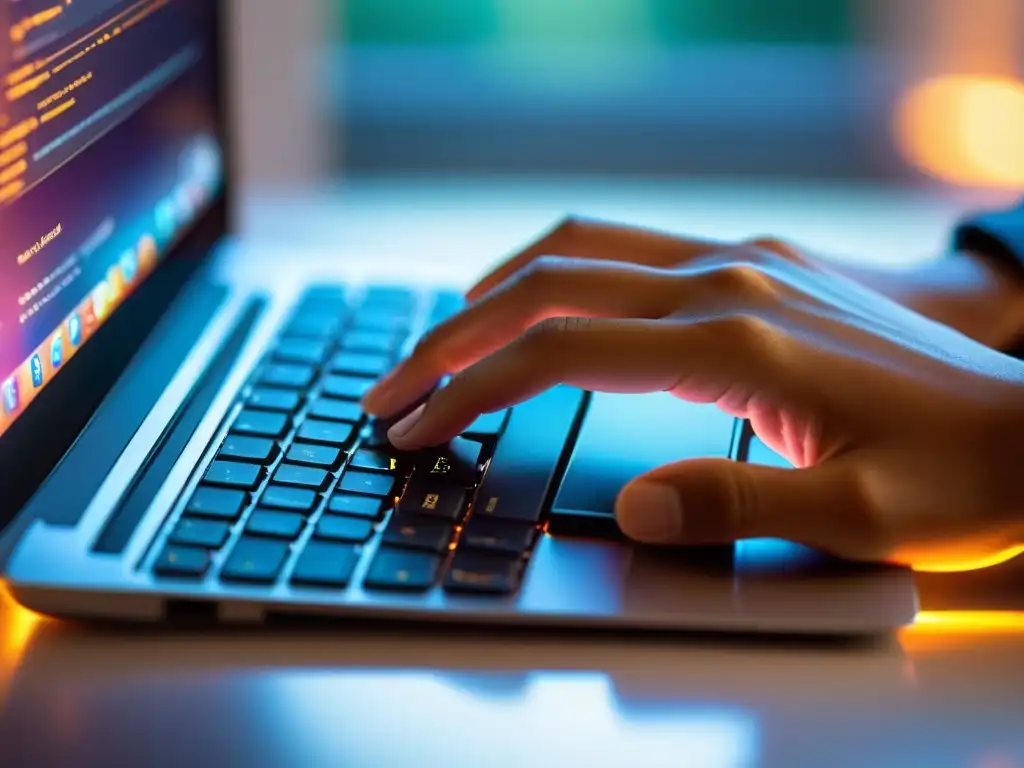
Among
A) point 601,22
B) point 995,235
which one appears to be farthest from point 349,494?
point 601,22

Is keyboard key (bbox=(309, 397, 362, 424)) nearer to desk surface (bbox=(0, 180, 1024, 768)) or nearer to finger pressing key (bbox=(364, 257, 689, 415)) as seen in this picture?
Answer: finger pressing key (bbox=(364, 257, 689, 415))

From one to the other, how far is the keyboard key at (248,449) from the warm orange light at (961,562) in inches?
12.6

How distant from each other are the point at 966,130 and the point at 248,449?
1275 millimetres

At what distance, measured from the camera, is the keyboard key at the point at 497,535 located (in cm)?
54

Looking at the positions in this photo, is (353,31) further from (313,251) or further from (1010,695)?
(1010,695)

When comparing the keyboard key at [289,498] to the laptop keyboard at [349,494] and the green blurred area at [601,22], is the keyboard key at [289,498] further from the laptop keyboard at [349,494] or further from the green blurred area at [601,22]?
the green blurred area at [601,22]

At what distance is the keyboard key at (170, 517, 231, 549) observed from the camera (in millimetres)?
530

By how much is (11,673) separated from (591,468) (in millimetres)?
288

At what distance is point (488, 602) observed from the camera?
512 mm

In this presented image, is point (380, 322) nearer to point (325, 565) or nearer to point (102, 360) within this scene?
point (102, 360)

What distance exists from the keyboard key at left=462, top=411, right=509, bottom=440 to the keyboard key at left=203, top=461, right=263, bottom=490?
0.12 metres

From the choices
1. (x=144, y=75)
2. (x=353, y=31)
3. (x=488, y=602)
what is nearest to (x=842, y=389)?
(x=488, y=602)

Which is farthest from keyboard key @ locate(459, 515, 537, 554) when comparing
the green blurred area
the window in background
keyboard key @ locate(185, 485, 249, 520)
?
the green blurred area

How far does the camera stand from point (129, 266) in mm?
728
